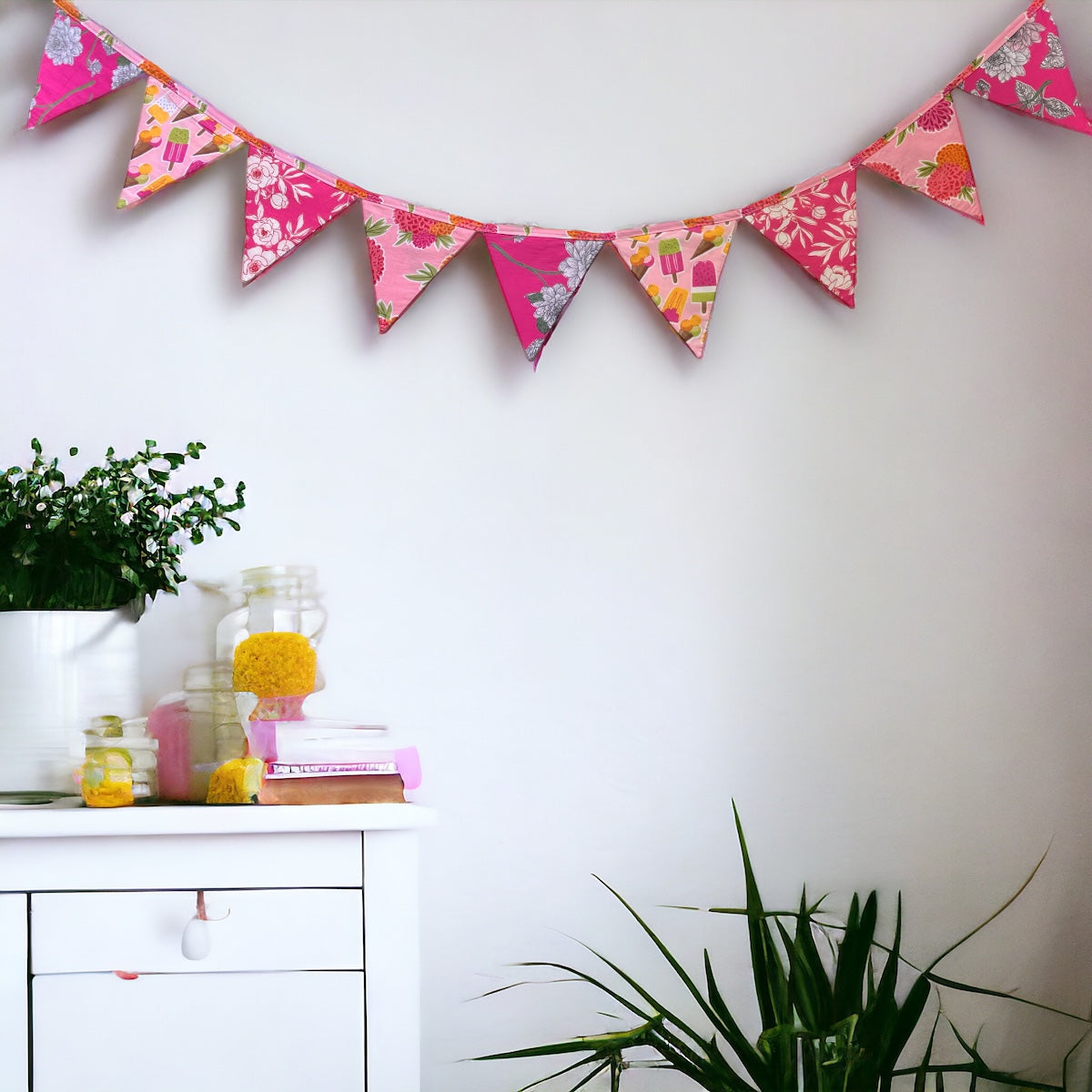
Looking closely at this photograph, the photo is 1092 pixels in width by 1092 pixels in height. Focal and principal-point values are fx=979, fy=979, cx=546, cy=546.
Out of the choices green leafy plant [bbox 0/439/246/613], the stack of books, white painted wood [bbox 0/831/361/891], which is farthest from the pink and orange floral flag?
white painted wood [bbox 0/831/361/891]

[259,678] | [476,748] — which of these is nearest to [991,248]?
[476,748]

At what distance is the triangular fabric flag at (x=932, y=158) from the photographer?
1304 millimetres

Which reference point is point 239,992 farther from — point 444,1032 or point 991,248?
point 991,248

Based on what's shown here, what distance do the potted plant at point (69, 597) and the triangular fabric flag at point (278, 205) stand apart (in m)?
0.30

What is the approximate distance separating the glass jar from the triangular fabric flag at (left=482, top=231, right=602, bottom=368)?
1.89 ft

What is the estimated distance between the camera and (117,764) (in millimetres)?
943

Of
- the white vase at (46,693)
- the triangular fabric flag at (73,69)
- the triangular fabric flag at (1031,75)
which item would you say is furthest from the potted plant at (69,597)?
the triangular fabric flag at (1031,75)

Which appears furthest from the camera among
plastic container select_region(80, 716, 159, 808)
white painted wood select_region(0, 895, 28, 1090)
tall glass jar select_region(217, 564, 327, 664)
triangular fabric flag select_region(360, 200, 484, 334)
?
triangular fabric flag select_region(360, 200, 484, 334)

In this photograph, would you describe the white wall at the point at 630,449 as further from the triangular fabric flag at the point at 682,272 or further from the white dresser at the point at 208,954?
the white dresser at the point at 208,954

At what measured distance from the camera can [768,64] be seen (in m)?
1.36

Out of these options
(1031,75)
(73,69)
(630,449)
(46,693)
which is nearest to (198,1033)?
(46,693)

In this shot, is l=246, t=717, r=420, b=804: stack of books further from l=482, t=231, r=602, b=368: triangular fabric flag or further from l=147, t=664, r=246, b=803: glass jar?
l=482, t=231, r=602, b=368: triangular fabric flag

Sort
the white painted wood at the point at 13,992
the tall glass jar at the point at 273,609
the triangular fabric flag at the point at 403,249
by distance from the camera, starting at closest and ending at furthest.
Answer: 1. the white painted wood at the point at 13,992
2. the tall glass jar at the point at 273,609
3. the triangular fabric flag at the point at 403,249

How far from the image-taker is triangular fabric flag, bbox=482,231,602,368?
4.13ft
